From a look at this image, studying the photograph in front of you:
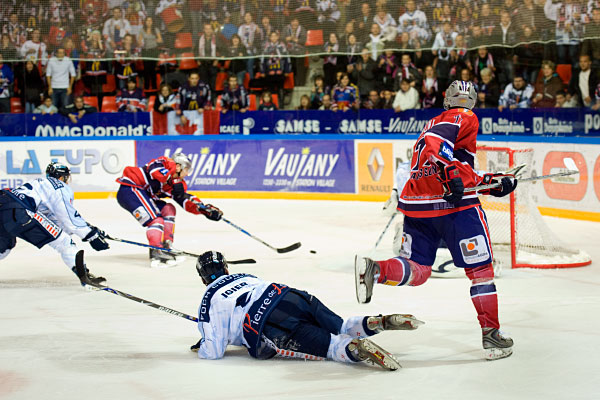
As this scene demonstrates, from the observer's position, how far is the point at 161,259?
7.52 meters

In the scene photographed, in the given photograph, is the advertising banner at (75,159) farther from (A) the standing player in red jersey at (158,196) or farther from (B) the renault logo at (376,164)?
(A) the standing player in red jersey at (158,196)

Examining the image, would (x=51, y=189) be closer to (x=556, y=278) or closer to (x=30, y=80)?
(x=556, y=278)

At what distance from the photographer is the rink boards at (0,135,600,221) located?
462 inches

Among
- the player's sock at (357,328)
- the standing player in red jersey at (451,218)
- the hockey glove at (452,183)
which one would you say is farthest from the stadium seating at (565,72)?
the player's sock at (357,328)

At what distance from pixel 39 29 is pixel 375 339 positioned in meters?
9.69

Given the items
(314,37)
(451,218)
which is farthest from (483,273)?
(314,37)

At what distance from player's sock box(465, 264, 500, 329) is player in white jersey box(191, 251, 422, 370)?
45 cm

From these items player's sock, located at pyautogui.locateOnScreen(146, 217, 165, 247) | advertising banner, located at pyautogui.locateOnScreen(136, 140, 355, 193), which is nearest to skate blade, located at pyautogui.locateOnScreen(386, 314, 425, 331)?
player's sock, located at pyautogui.locateOnScreen(146, 217, 165, 247)

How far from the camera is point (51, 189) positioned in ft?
20.5

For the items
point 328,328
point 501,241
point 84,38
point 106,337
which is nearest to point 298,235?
point 501,241

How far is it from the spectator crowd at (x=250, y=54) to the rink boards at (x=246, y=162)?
2.07 feet

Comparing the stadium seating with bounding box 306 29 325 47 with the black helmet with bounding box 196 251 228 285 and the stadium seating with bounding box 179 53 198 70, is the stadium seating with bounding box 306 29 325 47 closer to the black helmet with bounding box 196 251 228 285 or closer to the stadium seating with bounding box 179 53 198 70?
the stadium seating with bounding box 179 53 198 70

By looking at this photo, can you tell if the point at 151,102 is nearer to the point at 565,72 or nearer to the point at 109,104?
the point at 109,104

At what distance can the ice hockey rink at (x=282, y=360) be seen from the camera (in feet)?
12.7
